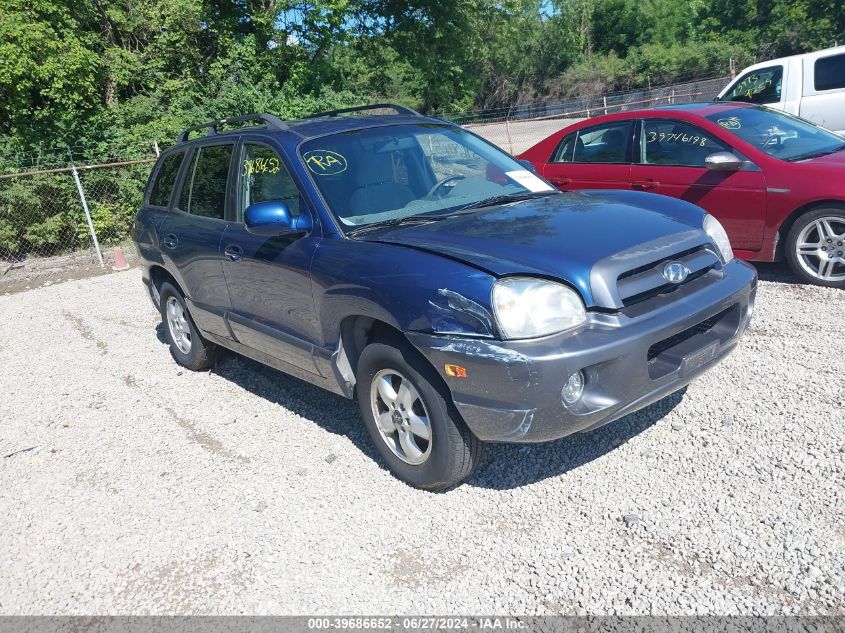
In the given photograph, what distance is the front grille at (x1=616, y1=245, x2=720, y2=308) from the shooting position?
3055 millimetres

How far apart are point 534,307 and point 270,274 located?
1840mm

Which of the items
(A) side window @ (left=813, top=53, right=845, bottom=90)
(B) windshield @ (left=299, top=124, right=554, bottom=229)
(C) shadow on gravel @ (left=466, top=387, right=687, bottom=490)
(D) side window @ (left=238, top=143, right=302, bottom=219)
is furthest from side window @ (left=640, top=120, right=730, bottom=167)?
(A) side window @ (left=813, top=53, right=845, bottom=90)

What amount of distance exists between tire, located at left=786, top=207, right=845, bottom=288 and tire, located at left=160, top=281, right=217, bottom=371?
4997mm

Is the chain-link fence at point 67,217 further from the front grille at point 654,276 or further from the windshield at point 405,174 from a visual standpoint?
the front grille at point 654,276

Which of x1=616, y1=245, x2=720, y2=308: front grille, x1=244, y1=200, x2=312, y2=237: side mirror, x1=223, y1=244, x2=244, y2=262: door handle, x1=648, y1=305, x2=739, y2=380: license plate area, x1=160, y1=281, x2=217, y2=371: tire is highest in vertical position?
x1=244, y1=200, x2=312, y2=237: side mirror

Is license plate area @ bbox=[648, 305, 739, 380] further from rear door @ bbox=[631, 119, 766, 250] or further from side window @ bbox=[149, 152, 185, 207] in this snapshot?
side window @ bbox=[149, 152, 185, 207]

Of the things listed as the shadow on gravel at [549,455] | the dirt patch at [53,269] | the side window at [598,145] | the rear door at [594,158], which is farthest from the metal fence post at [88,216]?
the shadow on gravel at [549,455]

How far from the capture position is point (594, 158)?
7324 millimetres

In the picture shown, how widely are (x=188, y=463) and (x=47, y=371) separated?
3101 millimetres

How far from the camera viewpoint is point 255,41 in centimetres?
1772

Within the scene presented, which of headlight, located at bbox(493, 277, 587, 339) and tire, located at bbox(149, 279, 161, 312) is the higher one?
headlight, located at bbox(493, 277, 587, 339)

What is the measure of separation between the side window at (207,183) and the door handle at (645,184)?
408cm

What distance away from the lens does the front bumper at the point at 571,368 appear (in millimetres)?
A: 2803

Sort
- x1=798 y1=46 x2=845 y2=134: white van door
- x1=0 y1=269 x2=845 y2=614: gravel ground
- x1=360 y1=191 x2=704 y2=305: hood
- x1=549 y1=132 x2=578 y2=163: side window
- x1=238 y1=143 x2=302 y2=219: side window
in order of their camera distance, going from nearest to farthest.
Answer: x1=0 y1=269 x2=845 y2=614: gravel ground, x1=360 y1=191 x2=704 y2=305: hood, x1=238 y1=143 x2=302 y2=219: side window, x1=549 y1=132 x2=578 y2=163: side window, x1=798 y1=46 x2=845 y2=134: white van door
